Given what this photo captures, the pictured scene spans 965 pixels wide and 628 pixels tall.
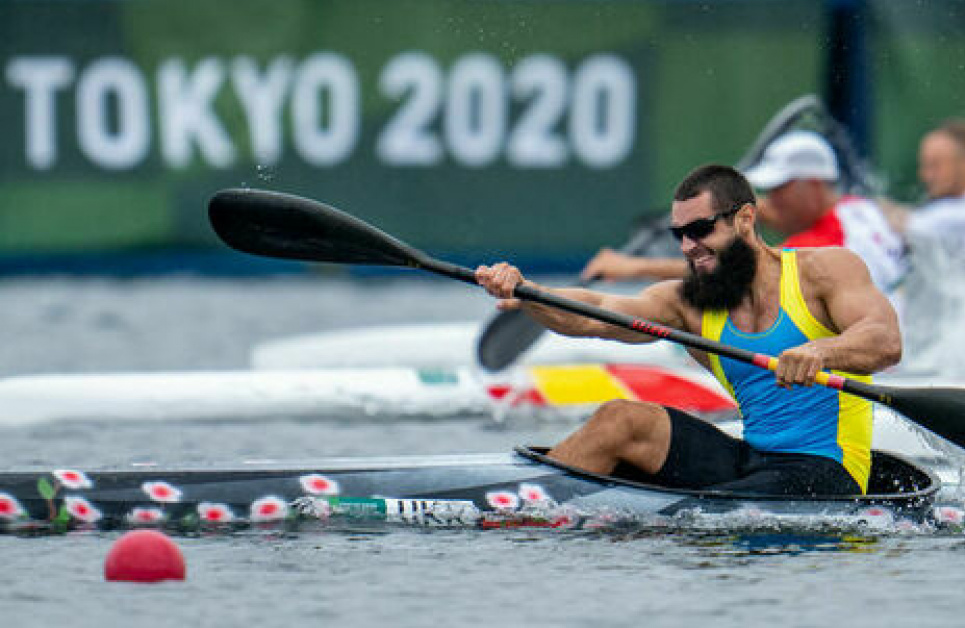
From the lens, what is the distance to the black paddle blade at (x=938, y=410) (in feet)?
23.1

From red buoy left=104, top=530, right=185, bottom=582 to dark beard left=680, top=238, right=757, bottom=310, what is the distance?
6.19 feet

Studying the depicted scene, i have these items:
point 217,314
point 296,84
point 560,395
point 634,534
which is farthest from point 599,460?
point 296,84

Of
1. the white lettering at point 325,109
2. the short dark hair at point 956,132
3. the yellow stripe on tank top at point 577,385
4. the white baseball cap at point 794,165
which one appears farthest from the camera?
the white lettering at point 325,109

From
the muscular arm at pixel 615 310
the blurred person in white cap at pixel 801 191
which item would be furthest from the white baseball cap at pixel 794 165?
the muscular arm at pixel 615 310

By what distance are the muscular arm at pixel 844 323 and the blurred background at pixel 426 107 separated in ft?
27.2

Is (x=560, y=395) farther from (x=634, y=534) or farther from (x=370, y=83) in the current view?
(x=370, y=83)

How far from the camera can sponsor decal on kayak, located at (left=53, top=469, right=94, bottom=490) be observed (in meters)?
6.92

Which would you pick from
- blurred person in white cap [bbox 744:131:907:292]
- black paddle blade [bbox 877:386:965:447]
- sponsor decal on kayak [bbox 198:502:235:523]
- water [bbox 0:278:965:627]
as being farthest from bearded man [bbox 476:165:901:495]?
blurred person in white cap [bbox 744:131:907:292]

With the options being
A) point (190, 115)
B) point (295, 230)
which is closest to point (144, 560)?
point (295, 230)

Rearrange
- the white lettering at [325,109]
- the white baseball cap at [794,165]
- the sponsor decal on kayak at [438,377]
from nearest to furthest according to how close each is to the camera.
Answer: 1. the white baseball cap at [794,165]
2. the sponsor decal on kayak at [438,377]
3. the white lettering at [325,109]

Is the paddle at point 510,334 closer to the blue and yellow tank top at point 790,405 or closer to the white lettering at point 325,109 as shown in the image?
the blue and yellow tank top at point 790,405

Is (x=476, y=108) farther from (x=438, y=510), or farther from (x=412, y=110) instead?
(x=438, y=510)

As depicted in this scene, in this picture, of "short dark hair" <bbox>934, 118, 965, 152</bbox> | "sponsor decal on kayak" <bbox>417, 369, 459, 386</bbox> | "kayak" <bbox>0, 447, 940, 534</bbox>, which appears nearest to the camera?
"kayak" <bbox>0, 447, 940, 534</bbox>

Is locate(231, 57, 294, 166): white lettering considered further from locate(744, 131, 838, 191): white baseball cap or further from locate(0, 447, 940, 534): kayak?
locate(0, 447, 940, 534): kayak
